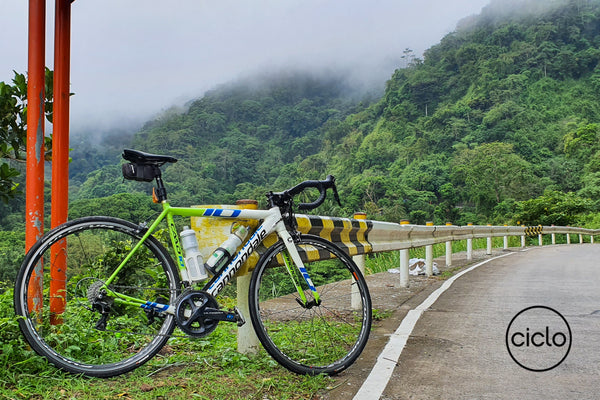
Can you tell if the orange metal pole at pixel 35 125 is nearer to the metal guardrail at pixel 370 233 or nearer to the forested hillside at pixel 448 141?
the metal guardrail at pixel 370 233

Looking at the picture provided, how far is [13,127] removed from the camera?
3836 mm

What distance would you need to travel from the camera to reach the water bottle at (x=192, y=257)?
9.80 feet

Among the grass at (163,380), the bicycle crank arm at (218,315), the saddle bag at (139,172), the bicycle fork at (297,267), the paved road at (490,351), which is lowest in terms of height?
the paved road at (490,351)

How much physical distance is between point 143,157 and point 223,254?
79cm

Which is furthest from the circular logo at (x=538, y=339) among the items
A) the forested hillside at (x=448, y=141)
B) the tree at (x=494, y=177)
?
the tree at (x=494, y=177)

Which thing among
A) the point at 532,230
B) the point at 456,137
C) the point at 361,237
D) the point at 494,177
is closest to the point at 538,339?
the point at 361,237

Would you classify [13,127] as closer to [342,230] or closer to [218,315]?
[218,315]

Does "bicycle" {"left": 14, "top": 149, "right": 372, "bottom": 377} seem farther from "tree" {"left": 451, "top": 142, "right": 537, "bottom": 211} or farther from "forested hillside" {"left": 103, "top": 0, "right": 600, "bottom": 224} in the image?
"tree" {"left": 451, "top": 142, "right": 537, "bottom": 211}

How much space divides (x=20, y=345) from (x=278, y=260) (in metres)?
1.64

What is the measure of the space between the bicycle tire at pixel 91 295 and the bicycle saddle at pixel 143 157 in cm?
39

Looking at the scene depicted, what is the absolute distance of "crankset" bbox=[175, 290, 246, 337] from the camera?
2.87 meters

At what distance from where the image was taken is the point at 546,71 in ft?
372

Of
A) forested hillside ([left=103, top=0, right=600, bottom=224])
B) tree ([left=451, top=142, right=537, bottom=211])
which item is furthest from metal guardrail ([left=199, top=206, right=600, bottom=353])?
tree ([left=451, top=142, right=537, bottom=211])

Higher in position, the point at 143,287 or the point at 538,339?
the point at 143,287
